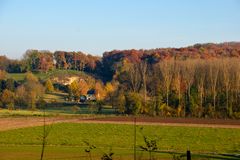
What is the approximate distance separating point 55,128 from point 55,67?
265 ft

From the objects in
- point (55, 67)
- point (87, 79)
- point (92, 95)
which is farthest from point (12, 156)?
point (55, 67)

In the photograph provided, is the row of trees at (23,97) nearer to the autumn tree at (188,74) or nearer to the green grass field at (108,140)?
the autumn tree at (188,74)

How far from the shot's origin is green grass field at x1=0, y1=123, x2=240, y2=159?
24.0 meters

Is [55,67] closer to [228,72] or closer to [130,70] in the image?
[130,70]

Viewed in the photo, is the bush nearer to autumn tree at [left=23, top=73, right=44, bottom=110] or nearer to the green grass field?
autumn tree at [left=23, top=73, right=44, bottom=110]

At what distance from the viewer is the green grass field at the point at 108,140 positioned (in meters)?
24.0

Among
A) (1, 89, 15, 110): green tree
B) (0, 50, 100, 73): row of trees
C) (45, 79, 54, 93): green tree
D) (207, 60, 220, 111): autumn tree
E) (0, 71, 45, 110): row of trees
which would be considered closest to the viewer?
(207, 60, 220, 111): autumn tree

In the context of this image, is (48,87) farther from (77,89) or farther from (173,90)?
(173,90)

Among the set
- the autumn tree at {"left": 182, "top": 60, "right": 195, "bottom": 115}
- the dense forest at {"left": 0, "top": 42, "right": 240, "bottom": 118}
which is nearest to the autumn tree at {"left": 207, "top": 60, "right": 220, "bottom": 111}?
the dense forest at {"left": 0, "top": 42, "right": 240, "bottom": 118}

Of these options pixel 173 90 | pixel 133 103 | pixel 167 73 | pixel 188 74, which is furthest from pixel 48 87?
pixel 188 74

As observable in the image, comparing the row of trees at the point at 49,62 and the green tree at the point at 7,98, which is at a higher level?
the row of trees at the point at 49,62

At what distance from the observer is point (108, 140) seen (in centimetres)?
2961

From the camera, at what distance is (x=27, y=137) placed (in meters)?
30.9

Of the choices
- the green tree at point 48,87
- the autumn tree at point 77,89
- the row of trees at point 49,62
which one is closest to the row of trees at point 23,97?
the autumn tree at point 77,89
